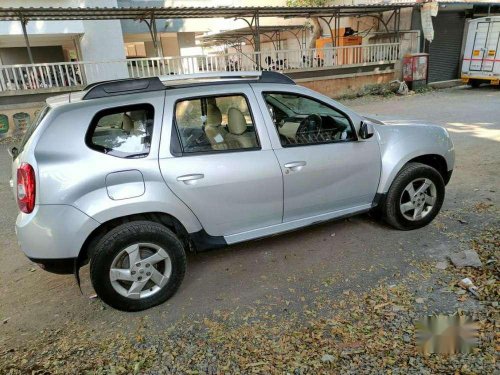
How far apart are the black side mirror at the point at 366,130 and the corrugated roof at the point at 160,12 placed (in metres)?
9.86

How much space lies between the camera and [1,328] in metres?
2.89

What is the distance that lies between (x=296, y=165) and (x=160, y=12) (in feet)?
34.9

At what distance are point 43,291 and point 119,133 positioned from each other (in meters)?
1.65

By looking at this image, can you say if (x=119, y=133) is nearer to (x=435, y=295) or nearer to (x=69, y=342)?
(x=69, y=342)

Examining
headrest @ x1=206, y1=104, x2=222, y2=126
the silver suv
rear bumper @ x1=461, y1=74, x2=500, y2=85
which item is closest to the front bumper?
the silver suv

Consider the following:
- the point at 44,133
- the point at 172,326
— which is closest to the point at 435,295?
the point at 172,326

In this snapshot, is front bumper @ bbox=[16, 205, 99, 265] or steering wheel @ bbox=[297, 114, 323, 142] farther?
steering wheel @ bbox=[297, 114, 323, 142]

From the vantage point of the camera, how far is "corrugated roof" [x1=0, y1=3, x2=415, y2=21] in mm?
10547

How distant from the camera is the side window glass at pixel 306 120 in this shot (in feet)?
11.2

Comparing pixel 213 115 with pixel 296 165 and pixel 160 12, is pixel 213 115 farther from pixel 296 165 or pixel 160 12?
pixel 160 12

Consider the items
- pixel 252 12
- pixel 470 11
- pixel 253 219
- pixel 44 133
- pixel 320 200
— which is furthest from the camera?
pixel 470 11

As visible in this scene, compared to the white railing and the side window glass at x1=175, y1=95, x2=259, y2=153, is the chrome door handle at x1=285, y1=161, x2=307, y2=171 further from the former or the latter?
the white railing

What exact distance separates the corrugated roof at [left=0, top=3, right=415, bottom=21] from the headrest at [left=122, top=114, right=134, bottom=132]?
9.38 m

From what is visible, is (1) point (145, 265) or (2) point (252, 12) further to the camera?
(2) point (252, 12)
